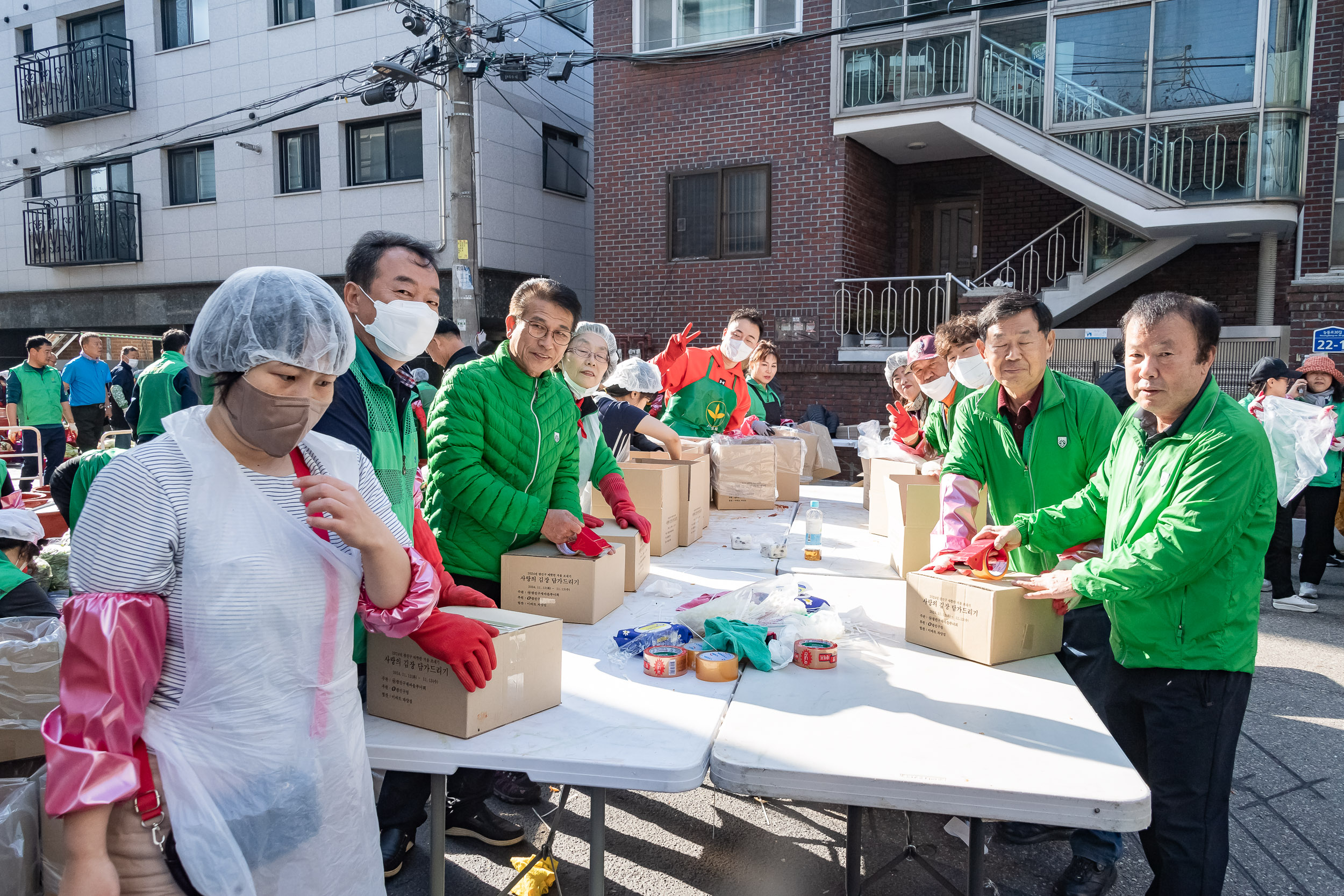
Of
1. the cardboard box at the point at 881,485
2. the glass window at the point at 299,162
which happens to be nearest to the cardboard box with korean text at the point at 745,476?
the cardboard box at the point at 881,485

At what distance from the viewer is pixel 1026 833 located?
2904mm

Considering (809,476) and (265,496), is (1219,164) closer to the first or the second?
(809,476)

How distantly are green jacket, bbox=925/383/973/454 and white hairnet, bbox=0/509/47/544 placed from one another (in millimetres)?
3931

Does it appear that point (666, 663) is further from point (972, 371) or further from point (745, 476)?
point (745, 476)

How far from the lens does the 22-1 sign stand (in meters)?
Result: 8.51

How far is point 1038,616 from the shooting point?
8.15 feet

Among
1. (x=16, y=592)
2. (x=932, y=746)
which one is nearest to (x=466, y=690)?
(x=932, y=746)

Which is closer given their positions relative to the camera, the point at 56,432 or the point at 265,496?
the point at 265,496

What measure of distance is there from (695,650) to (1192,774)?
136 cm

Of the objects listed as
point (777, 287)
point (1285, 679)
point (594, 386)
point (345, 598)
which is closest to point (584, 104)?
point (777, 287)

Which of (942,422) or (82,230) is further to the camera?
(82,230)

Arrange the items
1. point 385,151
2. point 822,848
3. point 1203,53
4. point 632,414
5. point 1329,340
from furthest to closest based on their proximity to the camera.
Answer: point 385,151, point 1203,53, point 1329,340, point 632,414, point 822,848

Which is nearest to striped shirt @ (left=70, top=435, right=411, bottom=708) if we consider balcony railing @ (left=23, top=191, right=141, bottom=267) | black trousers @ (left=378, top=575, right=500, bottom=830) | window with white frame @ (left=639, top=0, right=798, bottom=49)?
black trousers @ (left=378, top=575, right=500, bottom=830)

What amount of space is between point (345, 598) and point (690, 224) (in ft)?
36.8
